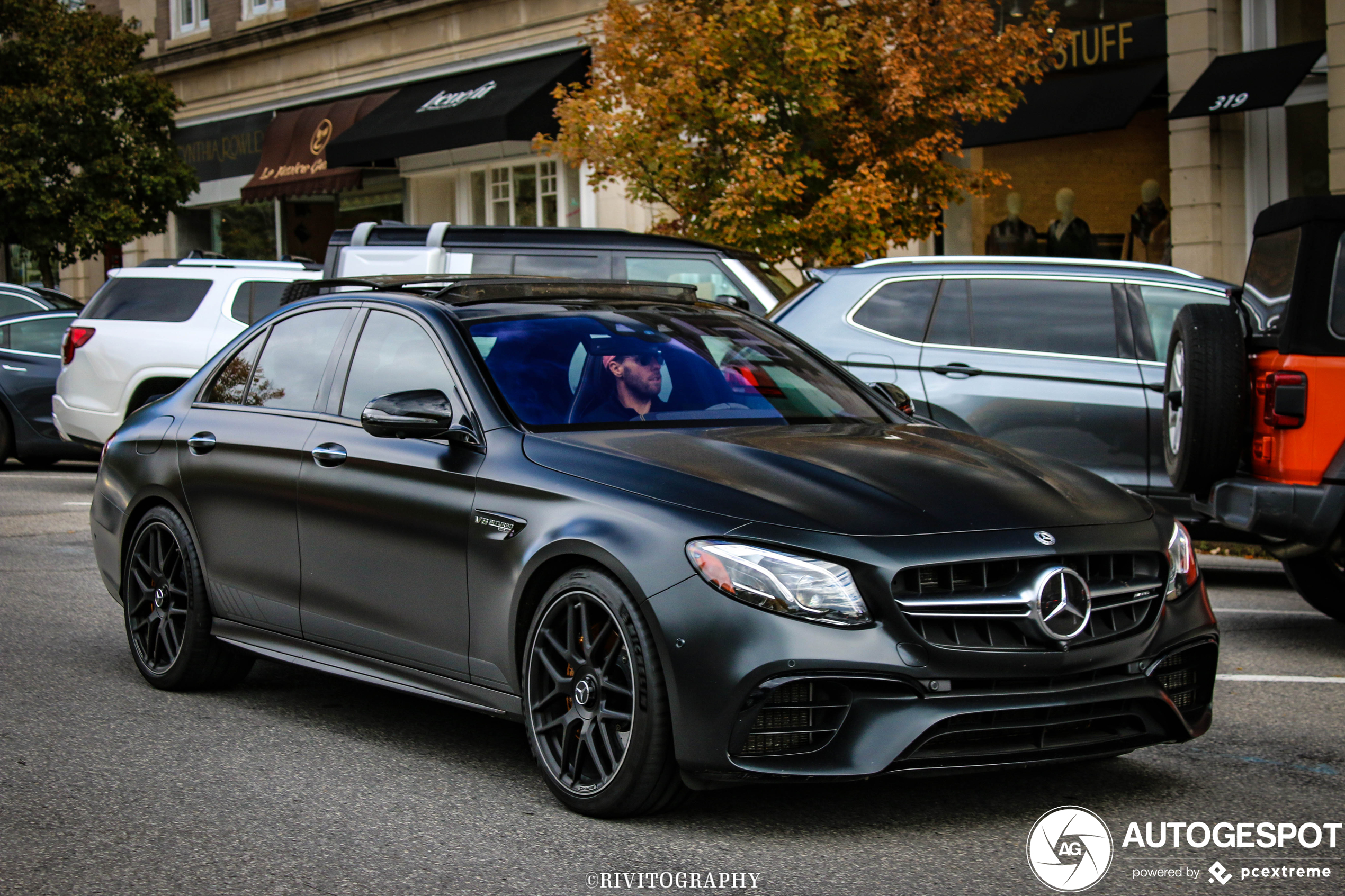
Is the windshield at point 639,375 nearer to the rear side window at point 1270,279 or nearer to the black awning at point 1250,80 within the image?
the rear side window at point 1270,279

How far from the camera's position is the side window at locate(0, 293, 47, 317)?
18578mm

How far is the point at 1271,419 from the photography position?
6.91m

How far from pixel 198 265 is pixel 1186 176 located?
1028 centimetres

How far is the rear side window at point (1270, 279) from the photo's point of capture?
694 cm

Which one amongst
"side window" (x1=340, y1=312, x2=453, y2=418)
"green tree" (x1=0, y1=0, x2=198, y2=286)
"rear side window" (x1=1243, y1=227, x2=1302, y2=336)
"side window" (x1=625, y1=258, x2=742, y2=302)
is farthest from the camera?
"green tree" (x1=0, y1=0, x2=198, y2=286)

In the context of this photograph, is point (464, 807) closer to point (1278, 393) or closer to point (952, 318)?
point (1278, 393)

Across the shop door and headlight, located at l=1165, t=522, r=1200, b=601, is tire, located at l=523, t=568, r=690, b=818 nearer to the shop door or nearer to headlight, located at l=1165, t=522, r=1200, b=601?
headlight, located at l=1165, t=522, r=1200, b=601

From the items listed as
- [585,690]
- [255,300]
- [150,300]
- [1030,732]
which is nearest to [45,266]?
[150,300]

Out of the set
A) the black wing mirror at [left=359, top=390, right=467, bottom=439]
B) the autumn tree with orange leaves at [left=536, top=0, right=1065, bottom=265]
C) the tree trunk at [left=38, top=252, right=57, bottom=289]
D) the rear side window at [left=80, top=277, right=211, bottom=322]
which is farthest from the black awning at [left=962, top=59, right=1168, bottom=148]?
the tree trunk at [left=38, top=252, right=57, bottom=289]

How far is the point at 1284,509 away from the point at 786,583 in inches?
135

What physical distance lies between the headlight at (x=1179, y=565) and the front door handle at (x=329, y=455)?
282cm

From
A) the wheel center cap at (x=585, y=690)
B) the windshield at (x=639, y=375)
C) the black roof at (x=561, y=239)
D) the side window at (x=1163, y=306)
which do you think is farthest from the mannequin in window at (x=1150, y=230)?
the wheel center cap at (x=585, y=690)

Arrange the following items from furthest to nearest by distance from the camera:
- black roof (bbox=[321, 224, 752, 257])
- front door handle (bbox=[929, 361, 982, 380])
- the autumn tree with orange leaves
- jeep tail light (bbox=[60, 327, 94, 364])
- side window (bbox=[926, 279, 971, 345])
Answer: the autumn tree with orange leaves → jeep tail light (bbox=[60, 327, 94, 364]) → black roof (bbox=[321, 224, 752, 257]) → side window (bbox=[926, 279, 971, 345]) → front door handle (bbox=[929, 361, 982, 380])

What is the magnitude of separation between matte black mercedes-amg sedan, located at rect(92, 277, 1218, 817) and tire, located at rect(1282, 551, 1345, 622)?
3037 millimetres
